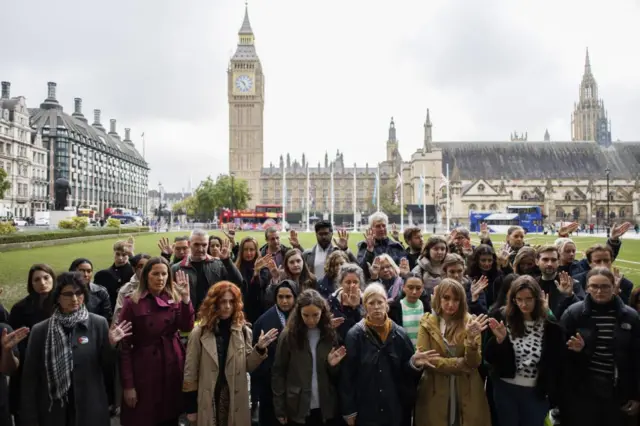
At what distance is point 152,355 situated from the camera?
4.02 m

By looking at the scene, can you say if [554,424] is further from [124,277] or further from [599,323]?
[124,277]

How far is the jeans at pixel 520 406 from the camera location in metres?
3.96

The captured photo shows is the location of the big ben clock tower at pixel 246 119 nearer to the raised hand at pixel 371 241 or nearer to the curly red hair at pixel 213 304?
the raised hand at pixel 371 241

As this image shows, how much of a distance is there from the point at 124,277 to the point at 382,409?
13.9ft

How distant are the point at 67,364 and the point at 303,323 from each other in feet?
6.35

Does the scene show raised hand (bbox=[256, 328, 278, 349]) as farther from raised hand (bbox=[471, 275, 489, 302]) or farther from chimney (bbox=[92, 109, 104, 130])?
chimney (bbox=[92, 109, 104, 130])

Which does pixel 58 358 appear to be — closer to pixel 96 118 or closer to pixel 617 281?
pixel 617 281

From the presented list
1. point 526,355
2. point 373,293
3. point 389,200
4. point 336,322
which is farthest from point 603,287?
point 389,200

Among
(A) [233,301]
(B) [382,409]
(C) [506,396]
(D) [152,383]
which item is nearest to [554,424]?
(C) [506,396]

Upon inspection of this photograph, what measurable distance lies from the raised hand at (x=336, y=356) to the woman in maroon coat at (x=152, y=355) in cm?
133

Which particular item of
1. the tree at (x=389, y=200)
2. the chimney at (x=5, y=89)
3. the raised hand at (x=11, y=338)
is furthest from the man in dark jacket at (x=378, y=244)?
the chimney at (x=5, y=89)

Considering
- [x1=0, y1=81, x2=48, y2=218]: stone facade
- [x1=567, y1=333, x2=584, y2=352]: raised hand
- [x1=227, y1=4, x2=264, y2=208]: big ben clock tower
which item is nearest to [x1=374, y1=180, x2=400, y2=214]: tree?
[x1=227, y1=4, x2=264, y2=208]: big ben clock tower

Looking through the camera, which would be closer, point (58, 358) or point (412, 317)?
point (58, 358)

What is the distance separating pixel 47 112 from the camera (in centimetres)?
6869
